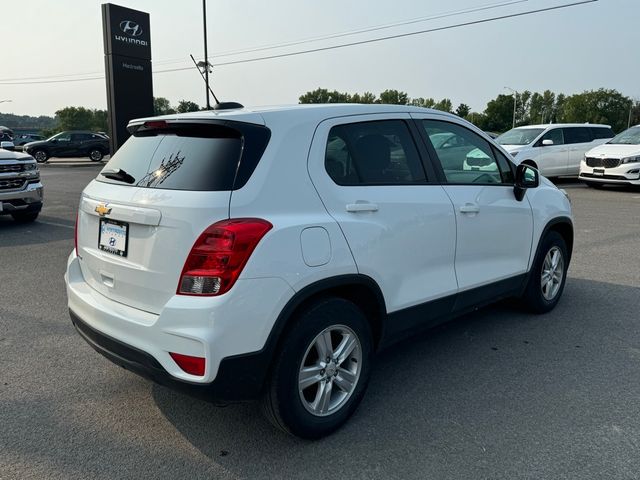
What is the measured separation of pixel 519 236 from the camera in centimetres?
427

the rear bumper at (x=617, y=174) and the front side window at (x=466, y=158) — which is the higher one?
the front side window at (x=466, y=158)

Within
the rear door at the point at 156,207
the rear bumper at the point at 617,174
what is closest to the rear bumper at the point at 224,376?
the rear door at the point at 156,207

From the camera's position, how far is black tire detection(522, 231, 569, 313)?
4.62m

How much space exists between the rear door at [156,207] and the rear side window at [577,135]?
15543 millimetres

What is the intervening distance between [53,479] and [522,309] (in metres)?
3.93

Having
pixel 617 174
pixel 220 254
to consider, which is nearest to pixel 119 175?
pixel 220 254

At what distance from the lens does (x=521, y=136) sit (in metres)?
15.9

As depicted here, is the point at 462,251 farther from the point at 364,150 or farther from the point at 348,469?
the point at 348,469

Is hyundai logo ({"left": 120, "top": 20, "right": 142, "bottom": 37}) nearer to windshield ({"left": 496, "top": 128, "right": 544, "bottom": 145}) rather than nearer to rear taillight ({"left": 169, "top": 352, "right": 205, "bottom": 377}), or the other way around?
windshield ({"left": 496, "top": 128, "right": 544, "bottom": 145})

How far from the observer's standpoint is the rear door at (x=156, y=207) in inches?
100

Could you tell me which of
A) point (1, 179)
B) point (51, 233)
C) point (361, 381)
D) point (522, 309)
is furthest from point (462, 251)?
point (1, 179)

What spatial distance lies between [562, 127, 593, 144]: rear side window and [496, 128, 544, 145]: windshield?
3.08 ft

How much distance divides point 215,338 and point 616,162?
47.5 ft

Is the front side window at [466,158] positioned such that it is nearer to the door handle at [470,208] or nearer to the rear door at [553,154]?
the door handle at [470,208]
